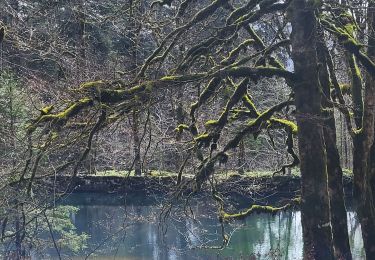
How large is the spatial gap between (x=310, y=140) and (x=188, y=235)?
5.83m

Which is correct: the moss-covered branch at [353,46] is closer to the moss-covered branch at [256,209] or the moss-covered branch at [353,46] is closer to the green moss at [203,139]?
the green moss at [203,139]

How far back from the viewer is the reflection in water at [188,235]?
48.9ft

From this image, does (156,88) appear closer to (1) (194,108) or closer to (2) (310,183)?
(1) (194,108)

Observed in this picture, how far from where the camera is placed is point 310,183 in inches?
310

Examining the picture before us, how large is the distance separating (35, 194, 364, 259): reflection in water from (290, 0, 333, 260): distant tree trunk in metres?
5.04

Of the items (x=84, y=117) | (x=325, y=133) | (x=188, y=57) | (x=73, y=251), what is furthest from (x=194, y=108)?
(x=73, y=251)

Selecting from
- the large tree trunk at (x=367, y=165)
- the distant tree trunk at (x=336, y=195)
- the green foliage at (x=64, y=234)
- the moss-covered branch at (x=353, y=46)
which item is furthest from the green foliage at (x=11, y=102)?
the moss-covered branch at (x=353, y=46)

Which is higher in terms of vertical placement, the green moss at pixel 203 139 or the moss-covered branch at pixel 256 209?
the green moss at pixel 203 139

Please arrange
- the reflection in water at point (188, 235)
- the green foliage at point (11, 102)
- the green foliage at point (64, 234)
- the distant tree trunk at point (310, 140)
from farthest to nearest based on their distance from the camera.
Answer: the reflection in water at point (188, 235), the green foliage at point (64, 234), the green foliage at point (11, 102), the distant tree trunk at point (310, 140)

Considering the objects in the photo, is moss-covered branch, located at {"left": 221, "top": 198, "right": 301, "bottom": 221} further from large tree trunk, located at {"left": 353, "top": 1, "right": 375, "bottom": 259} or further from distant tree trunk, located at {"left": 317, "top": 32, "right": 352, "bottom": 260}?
large tree trunk, located at {"left": 353, "top": 1, "right": 375, "bottom": 259}

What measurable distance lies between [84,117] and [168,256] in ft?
27.4

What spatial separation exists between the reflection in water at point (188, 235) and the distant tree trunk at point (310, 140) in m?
5.04

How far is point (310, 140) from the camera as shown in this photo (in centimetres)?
788

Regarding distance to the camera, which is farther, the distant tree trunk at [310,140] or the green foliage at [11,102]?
the green foliage at [11,102]
